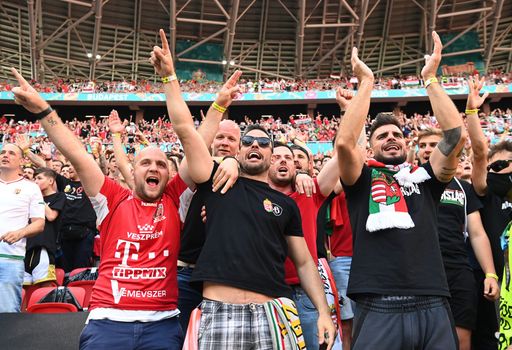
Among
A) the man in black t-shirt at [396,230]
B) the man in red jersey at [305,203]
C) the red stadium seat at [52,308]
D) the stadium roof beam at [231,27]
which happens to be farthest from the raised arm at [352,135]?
the stadium roof beam at [231,27]

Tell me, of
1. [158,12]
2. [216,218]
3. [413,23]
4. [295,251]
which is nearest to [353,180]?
[295,251]

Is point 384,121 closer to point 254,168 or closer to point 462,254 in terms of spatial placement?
point 254,168

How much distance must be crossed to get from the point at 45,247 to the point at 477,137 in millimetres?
4557

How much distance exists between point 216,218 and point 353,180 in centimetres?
82

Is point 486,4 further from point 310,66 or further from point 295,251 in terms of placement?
point 295,251

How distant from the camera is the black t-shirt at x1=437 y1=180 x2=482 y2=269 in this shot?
11.3 ft

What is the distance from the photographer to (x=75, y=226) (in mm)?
5957

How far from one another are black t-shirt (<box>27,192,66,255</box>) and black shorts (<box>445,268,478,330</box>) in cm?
421

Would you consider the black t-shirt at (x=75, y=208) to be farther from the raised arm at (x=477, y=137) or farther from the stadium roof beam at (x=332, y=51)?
the stadium roof beam at (x=332, y=51)

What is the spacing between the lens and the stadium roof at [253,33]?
23.8 metres

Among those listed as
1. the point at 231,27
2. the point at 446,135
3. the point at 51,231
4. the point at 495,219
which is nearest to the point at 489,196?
the point at 495,219

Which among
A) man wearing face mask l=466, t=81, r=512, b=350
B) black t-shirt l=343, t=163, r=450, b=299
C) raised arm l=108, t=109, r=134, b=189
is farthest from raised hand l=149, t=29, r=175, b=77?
man wearing face mask l=466, t=81, r=512, b=350

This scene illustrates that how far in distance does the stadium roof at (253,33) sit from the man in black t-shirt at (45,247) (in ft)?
62.4

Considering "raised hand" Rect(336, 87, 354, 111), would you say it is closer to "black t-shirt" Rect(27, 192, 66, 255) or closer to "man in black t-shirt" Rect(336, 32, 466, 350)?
"man in black t-shirt" Rect(336, 32, 466, 350)
